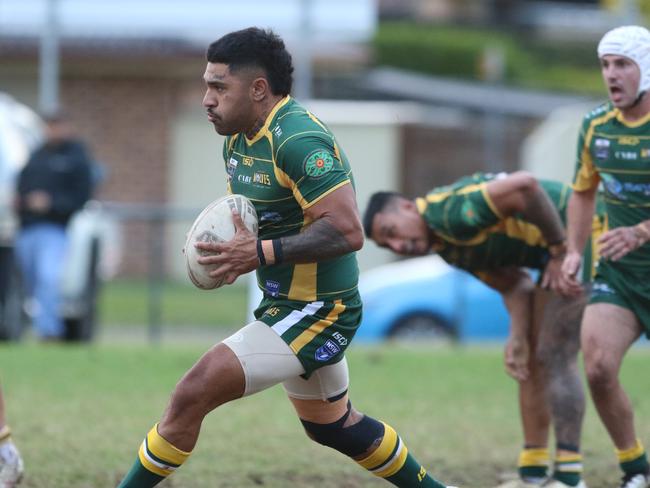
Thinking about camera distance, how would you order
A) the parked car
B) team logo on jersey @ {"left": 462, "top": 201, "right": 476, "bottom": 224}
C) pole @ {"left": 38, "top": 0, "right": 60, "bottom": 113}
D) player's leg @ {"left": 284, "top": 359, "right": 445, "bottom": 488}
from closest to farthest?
player's leg @ {"left": 284, "top": 359, "right": 445, "bottom": 488}, team logo on jersey @ {"left": 462, "top": 201, "right": 476, "bottom": 224}, the parked car, pole @ {"left": 38, "top": 0, "right": 60, "bottom": 113}

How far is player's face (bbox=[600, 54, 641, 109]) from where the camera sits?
673 cm

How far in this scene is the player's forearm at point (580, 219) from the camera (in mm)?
7109

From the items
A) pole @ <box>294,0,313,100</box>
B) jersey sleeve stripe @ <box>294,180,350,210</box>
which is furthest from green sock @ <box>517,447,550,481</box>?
pole @ <box>294,0,313,100</box>

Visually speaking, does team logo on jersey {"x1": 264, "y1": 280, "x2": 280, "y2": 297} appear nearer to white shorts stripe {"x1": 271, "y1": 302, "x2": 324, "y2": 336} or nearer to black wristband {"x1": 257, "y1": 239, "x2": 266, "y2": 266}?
white shorts stripe {"x1": 271, "y1": 302, "x2": 324, "y2": 336}

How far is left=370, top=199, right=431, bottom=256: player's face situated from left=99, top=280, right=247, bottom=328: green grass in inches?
355

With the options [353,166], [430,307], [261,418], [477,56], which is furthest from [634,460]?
[477,56]

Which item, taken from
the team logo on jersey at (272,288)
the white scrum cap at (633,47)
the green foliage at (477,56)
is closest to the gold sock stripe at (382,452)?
the team logo on jersey at (272,288)

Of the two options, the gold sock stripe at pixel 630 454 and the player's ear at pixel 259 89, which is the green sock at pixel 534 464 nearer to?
the gold sock stripe at pixel 630 454

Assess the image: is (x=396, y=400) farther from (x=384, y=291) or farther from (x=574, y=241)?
(x=384, y=291)

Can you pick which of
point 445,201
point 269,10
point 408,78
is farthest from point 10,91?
point 445,201

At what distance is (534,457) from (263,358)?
2.42 metres

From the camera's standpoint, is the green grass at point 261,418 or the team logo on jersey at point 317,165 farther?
the green grass at point 261,418

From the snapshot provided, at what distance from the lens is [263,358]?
18.7ft

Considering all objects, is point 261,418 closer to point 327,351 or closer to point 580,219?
point 580,219
